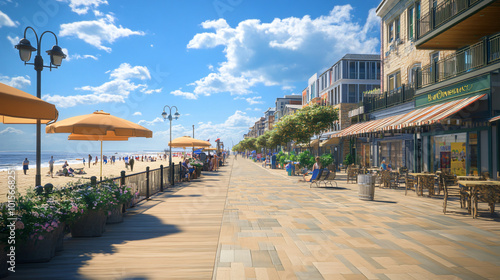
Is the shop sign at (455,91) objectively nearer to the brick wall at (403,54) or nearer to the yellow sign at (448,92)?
the yellow sign at (448,92)

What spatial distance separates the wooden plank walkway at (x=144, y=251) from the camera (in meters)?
4.05

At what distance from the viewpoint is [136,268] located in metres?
4.21

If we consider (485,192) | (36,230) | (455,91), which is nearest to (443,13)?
(455,91)

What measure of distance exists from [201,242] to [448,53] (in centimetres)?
1620

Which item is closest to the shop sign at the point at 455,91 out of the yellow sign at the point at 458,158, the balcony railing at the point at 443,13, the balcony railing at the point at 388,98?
the balcony railing at the point at 388,98

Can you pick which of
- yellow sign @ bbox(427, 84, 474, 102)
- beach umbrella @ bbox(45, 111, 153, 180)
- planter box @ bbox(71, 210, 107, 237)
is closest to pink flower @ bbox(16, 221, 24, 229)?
planter box @ bbox(71, 210, 107, 237)

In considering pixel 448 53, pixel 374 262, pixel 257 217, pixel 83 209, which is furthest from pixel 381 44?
pixel 83 209

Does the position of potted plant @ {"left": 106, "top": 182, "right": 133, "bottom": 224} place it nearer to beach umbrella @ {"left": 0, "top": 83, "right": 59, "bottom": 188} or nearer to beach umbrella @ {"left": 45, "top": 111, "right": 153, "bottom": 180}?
beach umbrella @ {"left": 45, "top": 111, "right": 153, "bottom": 180}

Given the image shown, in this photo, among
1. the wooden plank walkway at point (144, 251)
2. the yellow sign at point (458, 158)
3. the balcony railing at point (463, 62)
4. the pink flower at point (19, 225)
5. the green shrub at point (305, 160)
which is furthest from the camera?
the green shrub at point (305, 160)

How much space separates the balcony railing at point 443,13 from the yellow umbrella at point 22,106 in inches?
581

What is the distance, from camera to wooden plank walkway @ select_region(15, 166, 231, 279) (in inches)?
159

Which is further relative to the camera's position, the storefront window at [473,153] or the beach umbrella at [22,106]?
the storefront window at [473,153]

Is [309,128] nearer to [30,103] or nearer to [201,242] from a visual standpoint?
[201,242]

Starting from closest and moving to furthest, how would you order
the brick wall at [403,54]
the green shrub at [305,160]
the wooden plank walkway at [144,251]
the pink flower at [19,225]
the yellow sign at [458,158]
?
1. the pink flower at [19,225]
2. the wooden plank walkway at [144,251]
3. the yellow sign at [458,158]
4. the brick wall at [403,54]
5. the green shrub at [305,160]
